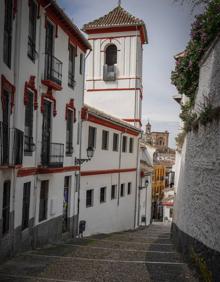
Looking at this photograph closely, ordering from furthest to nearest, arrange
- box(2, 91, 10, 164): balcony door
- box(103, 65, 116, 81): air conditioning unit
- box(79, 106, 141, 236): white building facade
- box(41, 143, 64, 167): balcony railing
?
box(103, 65, 116, 81): air conditioning unit, box(79, 106, 141, 236): white building facade, box(41, 143, 64, 167): balcony railing, box(2, 91, 10, 164): balcony door

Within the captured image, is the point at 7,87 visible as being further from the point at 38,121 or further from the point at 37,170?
the point at 37,170

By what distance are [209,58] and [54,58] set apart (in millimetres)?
5278

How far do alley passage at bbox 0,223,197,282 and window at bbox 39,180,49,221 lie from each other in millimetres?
1171

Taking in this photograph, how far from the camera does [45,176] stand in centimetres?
1441

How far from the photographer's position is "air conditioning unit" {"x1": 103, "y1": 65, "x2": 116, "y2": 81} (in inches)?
1118

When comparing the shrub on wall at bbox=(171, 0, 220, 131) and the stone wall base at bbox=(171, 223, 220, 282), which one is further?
the shrub on wall at bbox=(171, 0, 220, 131)

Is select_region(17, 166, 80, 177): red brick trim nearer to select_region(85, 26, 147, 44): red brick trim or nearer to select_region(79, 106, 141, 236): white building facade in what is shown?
select_region(79, 106, 141, 236): white building facade

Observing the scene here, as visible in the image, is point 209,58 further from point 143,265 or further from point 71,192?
point 71,192

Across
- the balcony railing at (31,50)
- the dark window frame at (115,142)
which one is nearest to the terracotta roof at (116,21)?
the dark window frame at (115,142)

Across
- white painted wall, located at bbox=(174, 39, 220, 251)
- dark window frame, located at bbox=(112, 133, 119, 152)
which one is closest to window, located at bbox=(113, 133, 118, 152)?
dark window frame, located at bbox=(112, 133, 119, 152)

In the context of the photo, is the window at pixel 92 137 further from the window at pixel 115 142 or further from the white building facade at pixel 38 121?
the window at pixel 115 142

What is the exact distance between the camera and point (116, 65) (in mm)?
28719

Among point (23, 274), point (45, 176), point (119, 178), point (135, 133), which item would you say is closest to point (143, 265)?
point (23, 274)

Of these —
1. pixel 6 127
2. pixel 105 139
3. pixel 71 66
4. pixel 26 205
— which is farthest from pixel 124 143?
pixel 6 127
